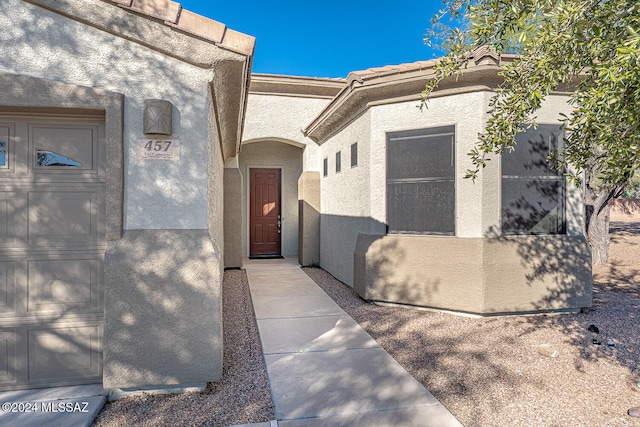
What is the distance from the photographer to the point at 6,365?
3.32 meters

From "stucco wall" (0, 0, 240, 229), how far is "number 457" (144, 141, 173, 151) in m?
0.10

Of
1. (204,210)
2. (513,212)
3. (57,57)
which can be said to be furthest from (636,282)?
(57,57)

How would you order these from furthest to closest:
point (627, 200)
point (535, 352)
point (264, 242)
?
point (627, 200) → point (264, 242) → point (535, 352)

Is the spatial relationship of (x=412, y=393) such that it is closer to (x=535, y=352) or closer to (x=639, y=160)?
A: (x=535, y=352)

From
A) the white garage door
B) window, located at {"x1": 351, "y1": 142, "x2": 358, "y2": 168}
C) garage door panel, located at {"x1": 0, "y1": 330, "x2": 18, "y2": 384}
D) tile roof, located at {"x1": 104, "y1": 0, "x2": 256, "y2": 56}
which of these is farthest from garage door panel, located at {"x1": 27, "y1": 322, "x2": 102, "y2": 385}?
window, located at {"x1": 351, "y1": 142, "x2": 358, "y2": 168}

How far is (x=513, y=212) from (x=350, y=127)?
353 centimetres

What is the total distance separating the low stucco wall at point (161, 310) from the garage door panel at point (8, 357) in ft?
2.86

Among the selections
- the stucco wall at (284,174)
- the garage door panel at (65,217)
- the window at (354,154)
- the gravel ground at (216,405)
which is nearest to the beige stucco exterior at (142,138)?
the gravel ground at (216,405)

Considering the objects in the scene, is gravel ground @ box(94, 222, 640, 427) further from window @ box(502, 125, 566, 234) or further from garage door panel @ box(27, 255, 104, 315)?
window @ box(502, 125, 566, 234)

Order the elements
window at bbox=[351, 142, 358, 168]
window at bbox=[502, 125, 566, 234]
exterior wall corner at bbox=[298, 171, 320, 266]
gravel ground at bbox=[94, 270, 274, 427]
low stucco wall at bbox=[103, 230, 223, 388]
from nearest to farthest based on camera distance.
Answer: gravel ground at bbox=[94, 270, 274, 427], low stucco wall at bbox=[103, 230, 223, 388], window at bbox=[502, 125, 566, 234], window at bbox=[351, 142, 358, 168], exterior wall corner at bbox=[298, 171, 320, 266]

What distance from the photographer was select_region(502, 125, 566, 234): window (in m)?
5.82

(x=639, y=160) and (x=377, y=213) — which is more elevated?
(x=639, y=160)

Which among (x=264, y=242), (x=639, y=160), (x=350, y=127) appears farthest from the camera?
(x=264, y=242)

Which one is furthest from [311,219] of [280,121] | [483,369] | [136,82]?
[136,82]
